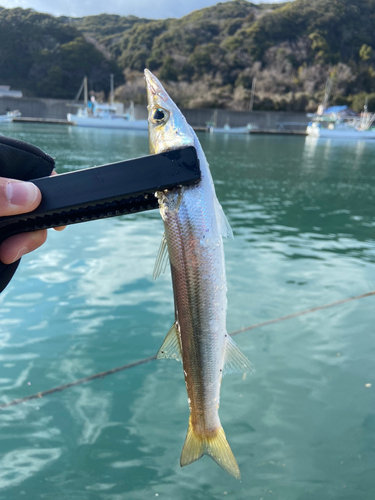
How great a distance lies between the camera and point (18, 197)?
1.89m

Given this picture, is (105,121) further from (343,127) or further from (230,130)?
(343,127)

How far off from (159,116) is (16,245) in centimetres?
133

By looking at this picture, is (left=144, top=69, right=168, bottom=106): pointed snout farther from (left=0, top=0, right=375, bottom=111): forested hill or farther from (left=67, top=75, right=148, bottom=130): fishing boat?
(left=0, top=0, right=375, bottom=111): forested hill

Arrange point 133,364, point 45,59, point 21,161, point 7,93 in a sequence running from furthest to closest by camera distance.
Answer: point 45,59 → point 7,93 → point 133,364 → point 21,161

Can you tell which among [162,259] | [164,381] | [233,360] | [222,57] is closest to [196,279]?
[162,259]

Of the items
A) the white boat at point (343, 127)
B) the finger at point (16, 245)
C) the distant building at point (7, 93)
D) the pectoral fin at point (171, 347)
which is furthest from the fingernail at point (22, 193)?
the distant building at point (7, 93)

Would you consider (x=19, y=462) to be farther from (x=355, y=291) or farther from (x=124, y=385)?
(x=355, y=291)

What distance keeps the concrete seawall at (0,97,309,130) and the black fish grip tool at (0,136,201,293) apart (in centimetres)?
8581

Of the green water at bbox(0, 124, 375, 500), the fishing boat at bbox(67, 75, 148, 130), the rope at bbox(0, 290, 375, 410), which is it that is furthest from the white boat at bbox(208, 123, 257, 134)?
the rope at bbox(0, 290, 375, 410)

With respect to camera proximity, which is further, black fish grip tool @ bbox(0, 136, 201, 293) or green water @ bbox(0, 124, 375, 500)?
green water @ bbox(0, 124, 375, 500)

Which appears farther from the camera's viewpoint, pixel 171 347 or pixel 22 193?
pixel 171 347

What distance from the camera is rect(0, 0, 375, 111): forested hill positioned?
9581cm

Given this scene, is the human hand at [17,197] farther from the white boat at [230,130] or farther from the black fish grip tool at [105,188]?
the white boat at [230,130]

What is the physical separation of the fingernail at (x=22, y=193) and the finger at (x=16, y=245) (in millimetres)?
534
